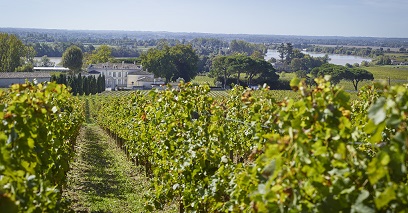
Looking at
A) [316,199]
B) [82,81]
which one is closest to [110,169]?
[316,199]

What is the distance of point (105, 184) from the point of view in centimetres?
1395

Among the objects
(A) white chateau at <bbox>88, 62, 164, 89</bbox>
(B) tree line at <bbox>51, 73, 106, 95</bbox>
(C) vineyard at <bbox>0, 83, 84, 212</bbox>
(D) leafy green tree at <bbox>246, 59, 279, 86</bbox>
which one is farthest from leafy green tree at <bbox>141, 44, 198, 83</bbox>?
(C) vineyard at <bbox>0, 83, 84, 212</bbox>

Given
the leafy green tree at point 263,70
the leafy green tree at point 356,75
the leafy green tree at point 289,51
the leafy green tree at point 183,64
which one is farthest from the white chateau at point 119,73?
the leafy green tree at point 289,51

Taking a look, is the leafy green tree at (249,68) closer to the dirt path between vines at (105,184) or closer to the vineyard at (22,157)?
the dirt path between vines at (105,184)

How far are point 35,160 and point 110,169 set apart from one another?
11.9 meters

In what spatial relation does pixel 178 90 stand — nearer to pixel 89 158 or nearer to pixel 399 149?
pixel 399 149

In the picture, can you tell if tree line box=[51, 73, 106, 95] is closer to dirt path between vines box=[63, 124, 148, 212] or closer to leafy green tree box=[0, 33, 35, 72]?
leafy green tree box=[0, 33, 35, 72]

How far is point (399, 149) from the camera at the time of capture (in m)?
2.75

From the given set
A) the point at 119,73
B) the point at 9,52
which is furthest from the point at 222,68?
the point at 9,52

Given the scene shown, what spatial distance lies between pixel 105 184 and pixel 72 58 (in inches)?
2964

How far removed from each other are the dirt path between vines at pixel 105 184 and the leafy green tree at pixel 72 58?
222ft

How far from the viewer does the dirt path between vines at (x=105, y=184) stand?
11320 millimetres

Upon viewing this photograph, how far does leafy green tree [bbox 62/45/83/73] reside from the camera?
3344 inches

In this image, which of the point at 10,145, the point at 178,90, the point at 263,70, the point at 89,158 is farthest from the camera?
the point at 263,70
